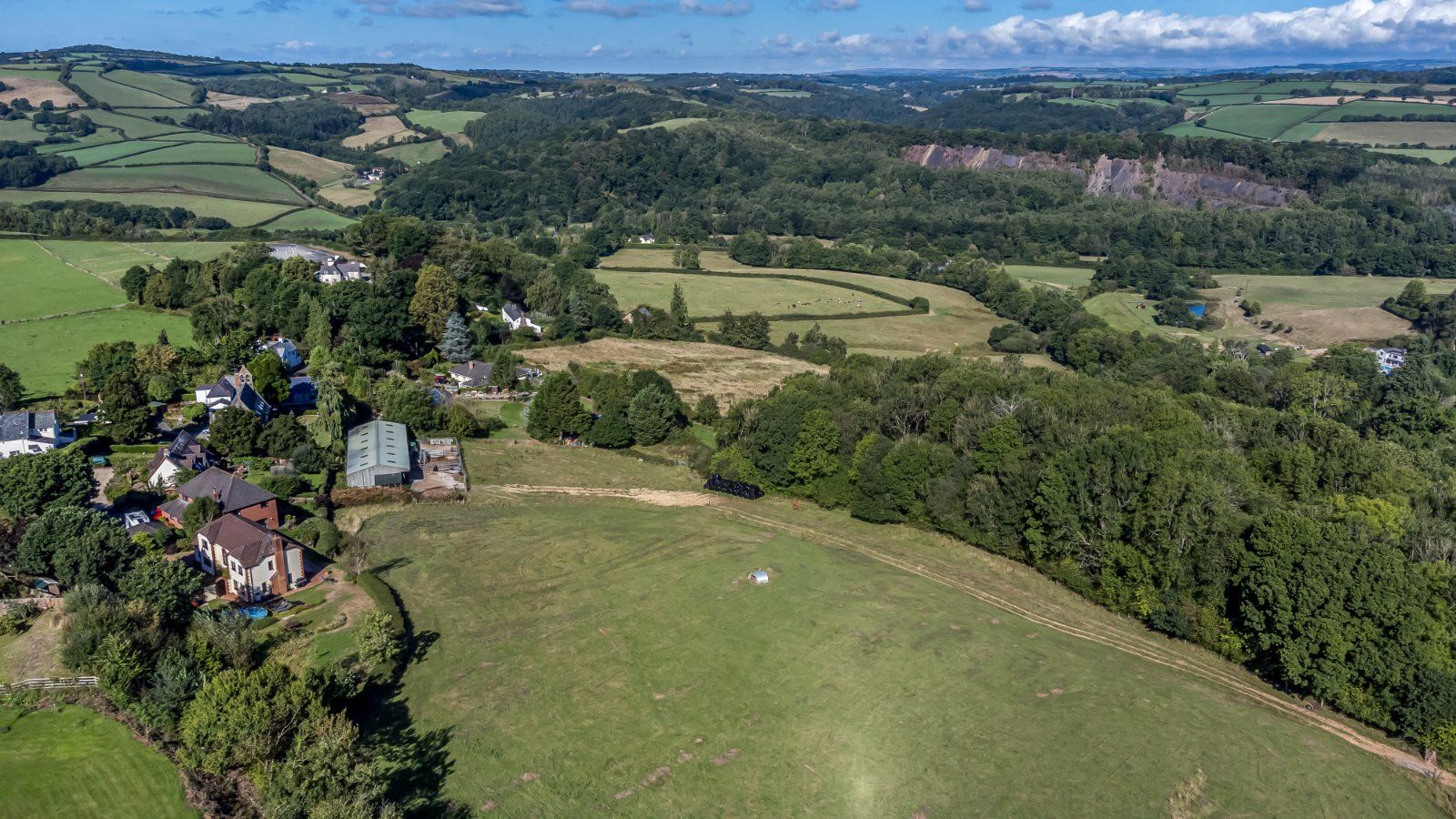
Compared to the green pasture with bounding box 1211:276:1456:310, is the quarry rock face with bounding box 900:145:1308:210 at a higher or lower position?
higher

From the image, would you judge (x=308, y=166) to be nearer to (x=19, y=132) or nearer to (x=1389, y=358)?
(x=19, y=132)

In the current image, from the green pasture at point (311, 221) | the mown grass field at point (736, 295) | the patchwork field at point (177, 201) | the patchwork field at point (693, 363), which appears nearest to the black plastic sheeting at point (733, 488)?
the patchwork field at point (693, 363)

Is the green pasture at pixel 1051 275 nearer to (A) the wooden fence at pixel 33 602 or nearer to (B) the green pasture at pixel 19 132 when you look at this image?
(A) the wooden fence at pixel 33 602

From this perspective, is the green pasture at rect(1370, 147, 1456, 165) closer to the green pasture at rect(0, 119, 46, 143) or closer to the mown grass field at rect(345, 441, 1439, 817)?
the mown grass field at rect(345, 441, 1439, 817)

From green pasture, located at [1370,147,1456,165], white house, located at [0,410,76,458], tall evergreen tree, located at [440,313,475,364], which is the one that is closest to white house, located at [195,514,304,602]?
white house, located at [0,410,76,458]

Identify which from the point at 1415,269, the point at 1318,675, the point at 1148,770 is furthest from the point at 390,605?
the point at 1415,269

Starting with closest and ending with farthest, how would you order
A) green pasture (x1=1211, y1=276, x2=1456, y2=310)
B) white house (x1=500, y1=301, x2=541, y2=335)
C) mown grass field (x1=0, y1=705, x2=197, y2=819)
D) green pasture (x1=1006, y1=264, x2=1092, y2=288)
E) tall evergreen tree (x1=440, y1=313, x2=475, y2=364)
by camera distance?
mown grass field (x1=0, y1=705, x2=197, y2=819)
tall evergreen tree (x1=440, y1=313, x2=475, y2=364)
white house (x1=500, y1=301, x2=541, y2=335)
green pasture (x1=1211, y1=276, x2=1456, y2=310)
green pasture (x1=1006, y1=264, x2=1092, y2=288)
